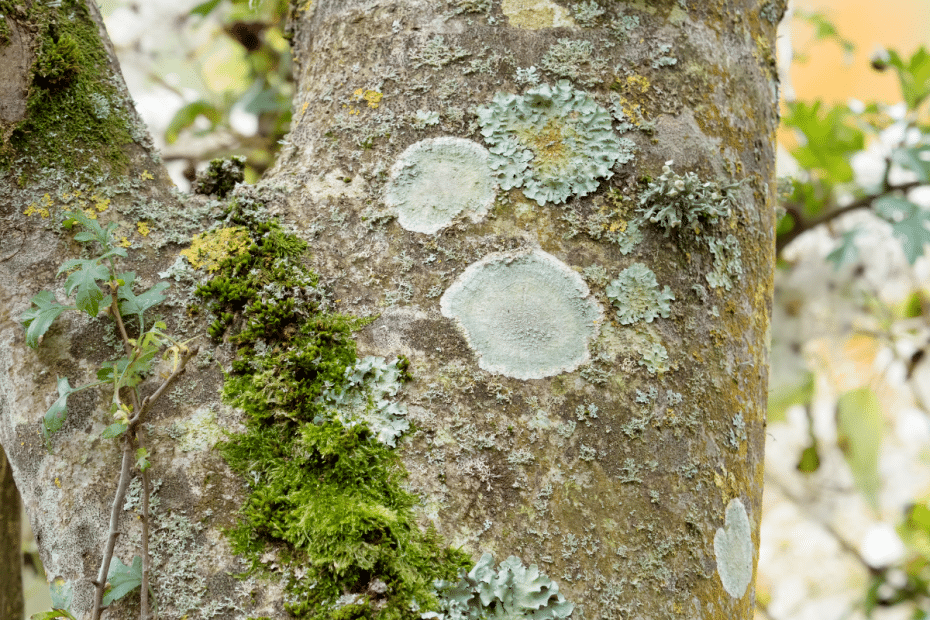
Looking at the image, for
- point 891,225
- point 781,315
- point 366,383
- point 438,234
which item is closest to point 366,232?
point 438,234

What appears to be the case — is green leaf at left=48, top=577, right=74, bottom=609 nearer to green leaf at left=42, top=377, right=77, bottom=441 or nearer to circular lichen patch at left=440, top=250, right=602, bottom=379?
green leaf at left=42, top=377, right=77, bottom=441

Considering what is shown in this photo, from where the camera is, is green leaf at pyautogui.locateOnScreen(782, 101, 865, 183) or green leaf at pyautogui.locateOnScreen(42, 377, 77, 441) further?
green leaf at pyautogui.locateOnScreen(782, 101, 865, 183)

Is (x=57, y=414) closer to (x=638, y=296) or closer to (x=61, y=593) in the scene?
(x=61, y=593)

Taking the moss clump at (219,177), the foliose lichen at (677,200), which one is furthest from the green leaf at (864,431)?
the moss clump at (219,177)

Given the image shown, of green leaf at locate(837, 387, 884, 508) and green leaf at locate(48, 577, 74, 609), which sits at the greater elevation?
green leaf at locate(48, 577, 74, 609)

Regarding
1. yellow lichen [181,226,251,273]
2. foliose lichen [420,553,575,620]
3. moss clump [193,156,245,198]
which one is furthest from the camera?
moss clump [193,156,245,198]

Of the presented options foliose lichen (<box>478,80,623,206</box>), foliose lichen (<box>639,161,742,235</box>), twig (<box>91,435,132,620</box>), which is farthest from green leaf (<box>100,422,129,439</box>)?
foliose lichen (<box>639,161,742,235</box>)

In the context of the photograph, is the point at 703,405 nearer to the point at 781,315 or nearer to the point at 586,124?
the point at 586,124
